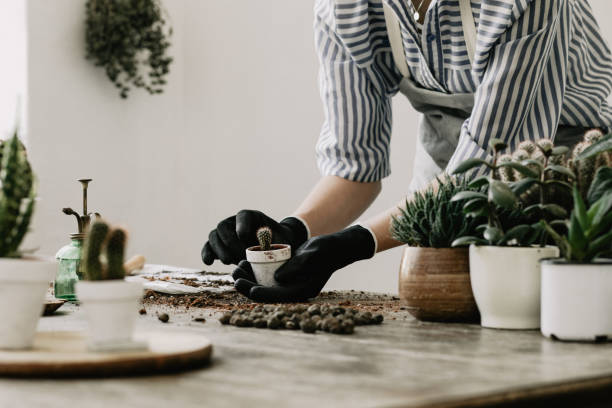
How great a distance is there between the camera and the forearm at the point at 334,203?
1.88 meters

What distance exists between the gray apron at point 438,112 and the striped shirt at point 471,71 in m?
0.02

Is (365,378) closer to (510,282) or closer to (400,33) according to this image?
(510,282)

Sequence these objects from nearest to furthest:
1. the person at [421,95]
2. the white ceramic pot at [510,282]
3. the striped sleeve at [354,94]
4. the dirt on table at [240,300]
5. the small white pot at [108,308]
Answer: the small white pot at [108,308] → the white ceramic pot at [510,282] → the dirt on table at [240,300] → the person at [421,95] → the striped sleeve at [354,94]

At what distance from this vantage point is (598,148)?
0.94 metres

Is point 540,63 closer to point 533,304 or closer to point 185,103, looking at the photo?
point 533,304

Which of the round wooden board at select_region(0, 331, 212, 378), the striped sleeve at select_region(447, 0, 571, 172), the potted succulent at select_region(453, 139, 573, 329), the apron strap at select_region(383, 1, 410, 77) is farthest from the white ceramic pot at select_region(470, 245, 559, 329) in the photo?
the apron strap at select_region(383, 1, 410, 77)

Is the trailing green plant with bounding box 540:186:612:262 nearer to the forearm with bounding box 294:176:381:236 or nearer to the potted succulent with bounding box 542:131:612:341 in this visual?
the potted succulent with bounding box 542:131:612:341

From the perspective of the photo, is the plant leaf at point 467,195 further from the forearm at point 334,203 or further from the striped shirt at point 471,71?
the forearm at point 334,203

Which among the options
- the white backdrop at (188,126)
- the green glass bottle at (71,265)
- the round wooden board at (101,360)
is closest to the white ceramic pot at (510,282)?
the round wooden board at (101,360)

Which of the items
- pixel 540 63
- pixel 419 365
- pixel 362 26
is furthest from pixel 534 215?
pixel 362 26

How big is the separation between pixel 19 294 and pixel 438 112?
52.5 inches

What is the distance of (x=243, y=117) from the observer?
425 centimetres

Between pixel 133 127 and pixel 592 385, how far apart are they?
3.70m

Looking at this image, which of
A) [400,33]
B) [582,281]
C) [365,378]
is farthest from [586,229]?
[400,33]
